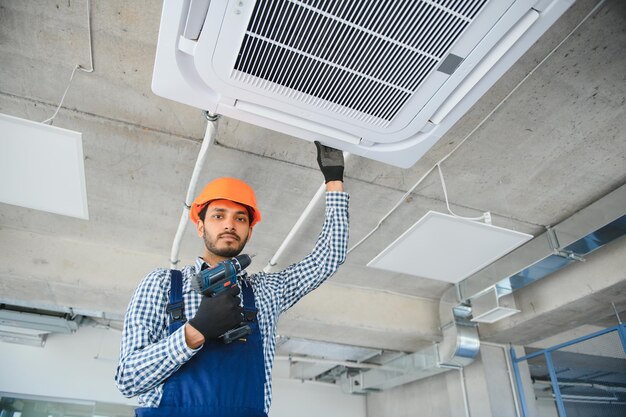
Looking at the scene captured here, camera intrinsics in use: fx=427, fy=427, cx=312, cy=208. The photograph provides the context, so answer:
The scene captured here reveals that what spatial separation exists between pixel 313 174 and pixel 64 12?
4.71ft

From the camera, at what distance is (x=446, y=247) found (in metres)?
2.51

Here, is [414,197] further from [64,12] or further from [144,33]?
[64,12]

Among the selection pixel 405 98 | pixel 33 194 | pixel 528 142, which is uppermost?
pixel 528 142

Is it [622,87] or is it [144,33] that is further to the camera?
[622,87]

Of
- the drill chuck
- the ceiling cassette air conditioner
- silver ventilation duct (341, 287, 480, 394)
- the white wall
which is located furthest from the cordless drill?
the white wall

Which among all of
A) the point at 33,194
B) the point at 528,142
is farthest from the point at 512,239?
the point at 33,194

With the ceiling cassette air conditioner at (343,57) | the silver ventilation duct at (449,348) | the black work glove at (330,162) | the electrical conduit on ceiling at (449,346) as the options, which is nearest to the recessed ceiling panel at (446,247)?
the electrical conduit on ceiling at (449,346)

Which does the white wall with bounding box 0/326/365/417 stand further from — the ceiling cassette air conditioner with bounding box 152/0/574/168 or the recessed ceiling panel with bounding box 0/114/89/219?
the ceiling cassette air conditioner with bounding box 152/0/574/168

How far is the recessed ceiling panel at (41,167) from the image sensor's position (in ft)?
5.83

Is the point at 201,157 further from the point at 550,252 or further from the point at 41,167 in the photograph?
the point at 550,252

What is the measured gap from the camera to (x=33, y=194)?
2297mm

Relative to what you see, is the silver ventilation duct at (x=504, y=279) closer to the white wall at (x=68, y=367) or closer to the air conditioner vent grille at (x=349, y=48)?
the air conditioner vent grille at (x=349, y=48)

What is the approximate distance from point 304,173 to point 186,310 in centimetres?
148

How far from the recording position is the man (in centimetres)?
98
